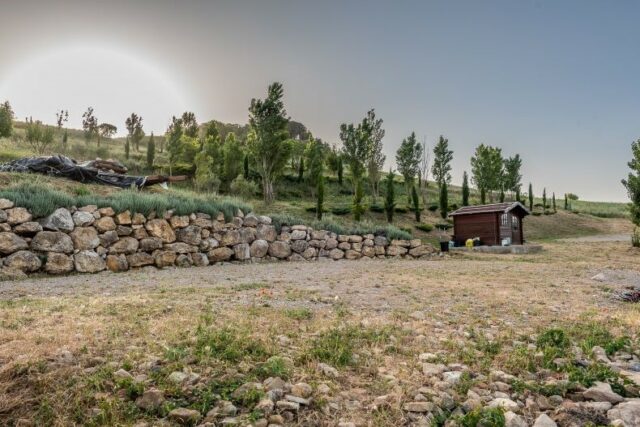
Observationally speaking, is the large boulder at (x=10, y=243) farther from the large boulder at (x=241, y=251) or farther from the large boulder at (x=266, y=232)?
the large boulder at (x=266, y=232)

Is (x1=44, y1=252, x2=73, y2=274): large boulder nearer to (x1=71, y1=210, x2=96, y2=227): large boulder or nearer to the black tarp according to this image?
(x1=71, y1=210, x2=96, y2=227): large boulder

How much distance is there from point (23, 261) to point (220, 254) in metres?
4.98

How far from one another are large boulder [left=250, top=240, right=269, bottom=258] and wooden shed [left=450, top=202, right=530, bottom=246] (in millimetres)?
20237

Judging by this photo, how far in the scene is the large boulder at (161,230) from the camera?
34.8 ft

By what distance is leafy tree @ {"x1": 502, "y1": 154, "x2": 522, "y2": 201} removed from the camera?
55.5m

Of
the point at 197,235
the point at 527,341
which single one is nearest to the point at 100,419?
the point at 527,341

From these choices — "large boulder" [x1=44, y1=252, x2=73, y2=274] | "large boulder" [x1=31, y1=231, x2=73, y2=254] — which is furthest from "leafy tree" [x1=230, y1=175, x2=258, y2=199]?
"large boulder" [x1=44, y1=252, x2=73, y2=274]

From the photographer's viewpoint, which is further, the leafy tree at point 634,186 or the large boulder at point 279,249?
the leafy tree at point 634,186

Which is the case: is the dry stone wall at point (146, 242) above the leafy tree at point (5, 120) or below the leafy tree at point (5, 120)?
below

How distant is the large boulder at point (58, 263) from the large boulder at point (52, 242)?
136mm

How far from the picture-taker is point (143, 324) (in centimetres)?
382

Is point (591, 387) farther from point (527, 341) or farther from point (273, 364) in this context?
point (273, 364)

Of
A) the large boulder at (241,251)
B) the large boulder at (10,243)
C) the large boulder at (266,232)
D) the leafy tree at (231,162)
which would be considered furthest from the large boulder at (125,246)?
the leafy tree at (231,162)

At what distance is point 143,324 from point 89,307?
129 centimetres
